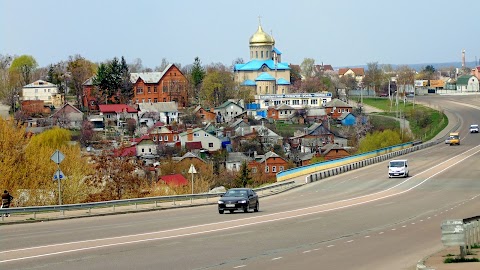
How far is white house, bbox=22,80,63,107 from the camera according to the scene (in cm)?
17638

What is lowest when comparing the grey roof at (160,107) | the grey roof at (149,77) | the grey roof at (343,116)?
the grey roof at (343,116)

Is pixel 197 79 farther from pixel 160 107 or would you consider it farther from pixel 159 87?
pixel 160 107

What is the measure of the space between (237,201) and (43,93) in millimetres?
143010

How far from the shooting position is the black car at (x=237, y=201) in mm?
39125

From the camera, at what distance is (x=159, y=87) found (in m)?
178

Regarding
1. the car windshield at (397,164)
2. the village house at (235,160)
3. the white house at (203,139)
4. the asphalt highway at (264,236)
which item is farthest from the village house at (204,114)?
the asphalt highway at (264,236)

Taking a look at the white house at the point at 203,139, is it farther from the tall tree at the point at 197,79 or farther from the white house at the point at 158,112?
the tall tree at the point at 197,79

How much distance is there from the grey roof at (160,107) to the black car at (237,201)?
12104 centimetres

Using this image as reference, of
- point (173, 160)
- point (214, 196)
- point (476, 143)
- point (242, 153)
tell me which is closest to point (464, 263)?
point (214, 196)

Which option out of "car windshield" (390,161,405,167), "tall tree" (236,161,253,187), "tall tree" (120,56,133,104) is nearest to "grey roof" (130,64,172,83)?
"tall tree" (120,56,133,104)

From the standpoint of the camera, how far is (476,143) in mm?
103625

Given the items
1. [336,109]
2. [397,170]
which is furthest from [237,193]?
[336,109]

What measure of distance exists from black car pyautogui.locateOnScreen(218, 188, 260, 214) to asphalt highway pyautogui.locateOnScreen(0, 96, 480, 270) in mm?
542

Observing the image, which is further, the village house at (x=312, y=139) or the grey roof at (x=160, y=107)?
the grey roof at (x=160, y=107)
